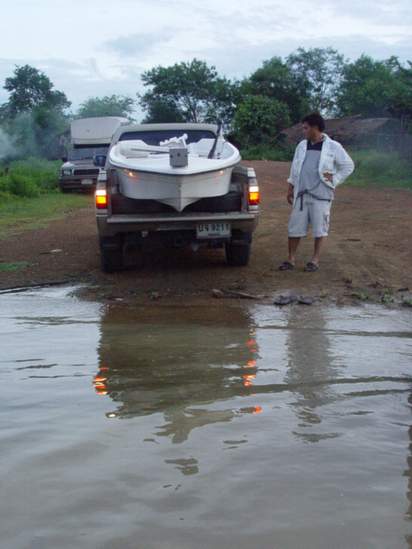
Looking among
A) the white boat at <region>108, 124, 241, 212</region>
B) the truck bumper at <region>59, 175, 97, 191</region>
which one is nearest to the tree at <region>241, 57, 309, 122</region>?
the truck bumper at <region>59, 175, 97, 191</region>

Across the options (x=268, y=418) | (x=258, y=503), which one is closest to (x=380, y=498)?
(x=258, y=503)

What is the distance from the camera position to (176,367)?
4918 mm

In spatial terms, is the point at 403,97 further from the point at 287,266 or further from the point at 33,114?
the point at 33,114

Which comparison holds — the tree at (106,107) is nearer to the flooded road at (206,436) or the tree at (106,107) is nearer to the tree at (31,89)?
the tree at (31,89)

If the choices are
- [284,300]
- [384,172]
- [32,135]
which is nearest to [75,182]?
[384,172]

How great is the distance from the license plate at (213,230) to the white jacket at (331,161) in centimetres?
94

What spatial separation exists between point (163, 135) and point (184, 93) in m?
61.2

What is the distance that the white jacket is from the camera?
8.12 metres

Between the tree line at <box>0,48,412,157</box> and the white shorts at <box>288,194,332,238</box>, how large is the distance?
33400 millimetres

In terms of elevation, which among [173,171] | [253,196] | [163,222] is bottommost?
[163,222]

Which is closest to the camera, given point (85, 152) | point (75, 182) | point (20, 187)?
point (20, 187)

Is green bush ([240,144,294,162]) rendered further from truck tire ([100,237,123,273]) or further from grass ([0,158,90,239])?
truck tire ([100,237,123,273])

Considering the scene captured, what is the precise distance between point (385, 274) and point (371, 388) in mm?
3981

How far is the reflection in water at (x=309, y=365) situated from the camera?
4.02 metres
